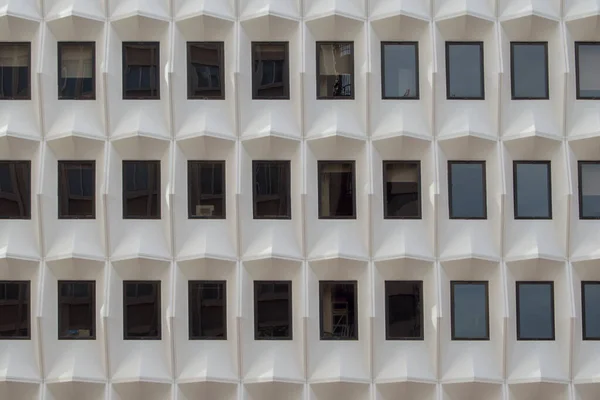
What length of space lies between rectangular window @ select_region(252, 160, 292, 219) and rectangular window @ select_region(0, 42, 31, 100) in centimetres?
654

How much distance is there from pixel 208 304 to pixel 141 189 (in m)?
3.55

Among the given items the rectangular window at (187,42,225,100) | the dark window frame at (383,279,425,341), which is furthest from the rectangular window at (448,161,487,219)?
the rectangular window at (187,42,225,100)

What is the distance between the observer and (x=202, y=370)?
27.0 metres

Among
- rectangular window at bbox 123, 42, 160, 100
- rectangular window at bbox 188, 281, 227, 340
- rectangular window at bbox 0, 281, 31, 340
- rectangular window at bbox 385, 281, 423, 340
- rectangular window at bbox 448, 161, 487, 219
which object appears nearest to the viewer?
rectangular window at bbox 0, 281, 31, 340

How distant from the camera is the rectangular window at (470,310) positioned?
1088 inches

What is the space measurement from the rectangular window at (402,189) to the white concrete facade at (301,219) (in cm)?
29

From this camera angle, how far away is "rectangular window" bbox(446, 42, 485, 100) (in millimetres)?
28062

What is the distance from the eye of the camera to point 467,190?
2791 cm

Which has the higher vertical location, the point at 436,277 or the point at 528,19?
the point at 528,19

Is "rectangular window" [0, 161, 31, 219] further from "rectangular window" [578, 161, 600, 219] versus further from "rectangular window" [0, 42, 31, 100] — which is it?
"rectangular window" [578, 161, 600, 219]

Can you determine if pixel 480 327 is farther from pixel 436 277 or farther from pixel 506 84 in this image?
pixel 506 84

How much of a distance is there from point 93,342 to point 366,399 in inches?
289

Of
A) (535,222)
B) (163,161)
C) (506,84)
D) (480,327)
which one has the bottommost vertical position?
(480,327)

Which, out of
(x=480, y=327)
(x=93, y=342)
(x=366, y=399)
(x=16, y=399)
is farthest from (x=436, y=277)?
(x=16, y=399)
